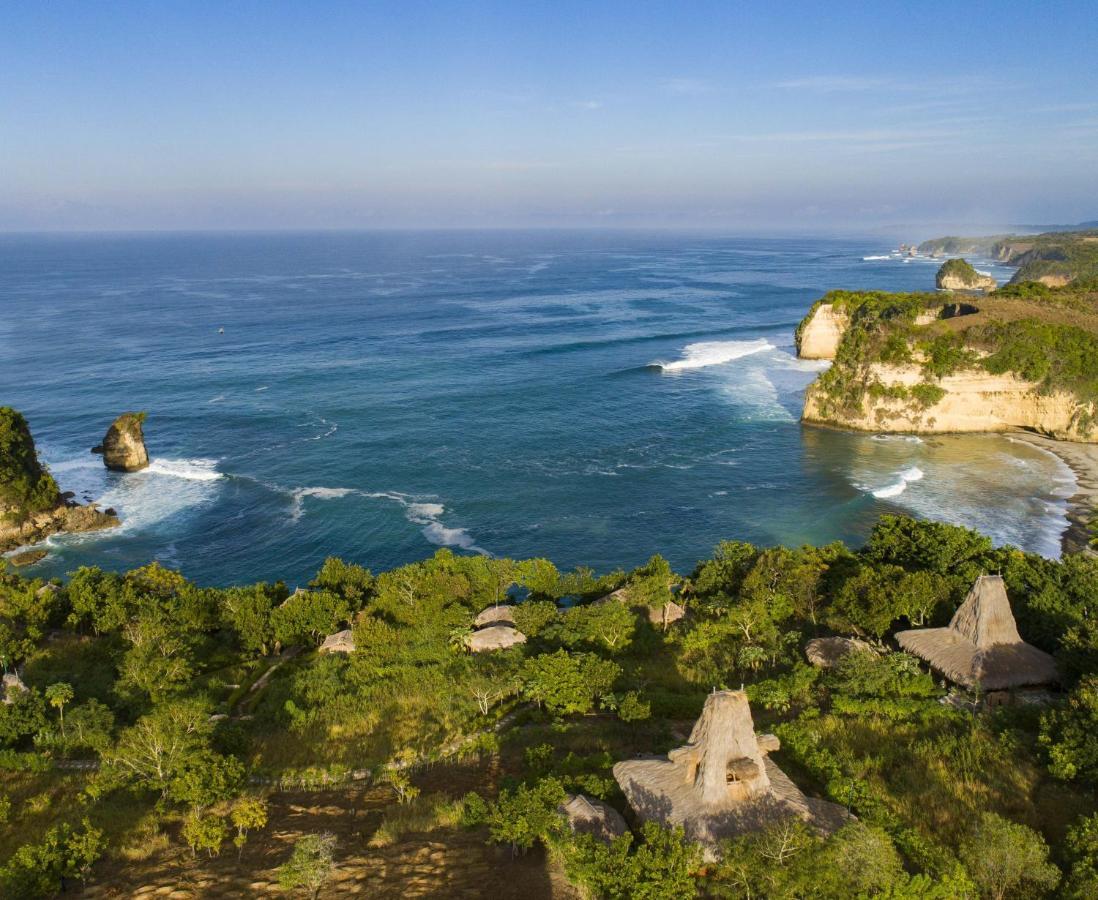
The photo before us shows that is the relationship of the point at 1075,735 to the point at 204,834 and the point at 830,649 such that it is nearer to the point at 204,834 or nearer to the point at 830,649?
the point at 830,649

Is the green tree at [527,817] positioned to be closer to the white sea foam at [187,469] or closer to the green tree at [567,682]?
the green tree at [567,682]

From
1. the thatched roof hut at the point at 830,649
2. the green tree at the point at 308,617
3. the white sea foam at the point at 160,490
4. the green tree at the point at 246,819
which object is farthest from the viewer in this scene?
the white sea foam at the point at 160,490

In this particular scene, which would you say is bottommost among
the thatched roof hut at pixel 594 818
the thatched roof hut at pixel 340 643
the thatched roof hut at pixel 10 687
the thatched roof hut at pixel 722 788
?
the thatched roof hut at pixel 340 643

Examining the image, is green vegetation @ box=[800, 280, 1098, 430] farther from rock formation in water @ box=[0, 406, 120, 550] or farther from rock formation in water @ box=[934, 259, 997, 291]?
rock formation in water @ box=[934, 259, 997, 291]

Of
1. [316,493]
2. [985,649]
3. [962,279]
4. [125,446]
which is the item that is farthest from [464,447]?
[962,279]

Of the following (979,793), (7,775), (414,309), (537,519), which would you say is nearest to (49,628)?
(7,775)

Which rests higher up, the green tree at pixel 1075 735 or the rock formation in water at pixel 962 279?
the rock formation in water at pixel 962 279

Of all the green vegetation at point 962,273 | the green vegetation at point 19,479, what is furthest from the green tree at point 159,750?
the green vegetation at point 962,273
